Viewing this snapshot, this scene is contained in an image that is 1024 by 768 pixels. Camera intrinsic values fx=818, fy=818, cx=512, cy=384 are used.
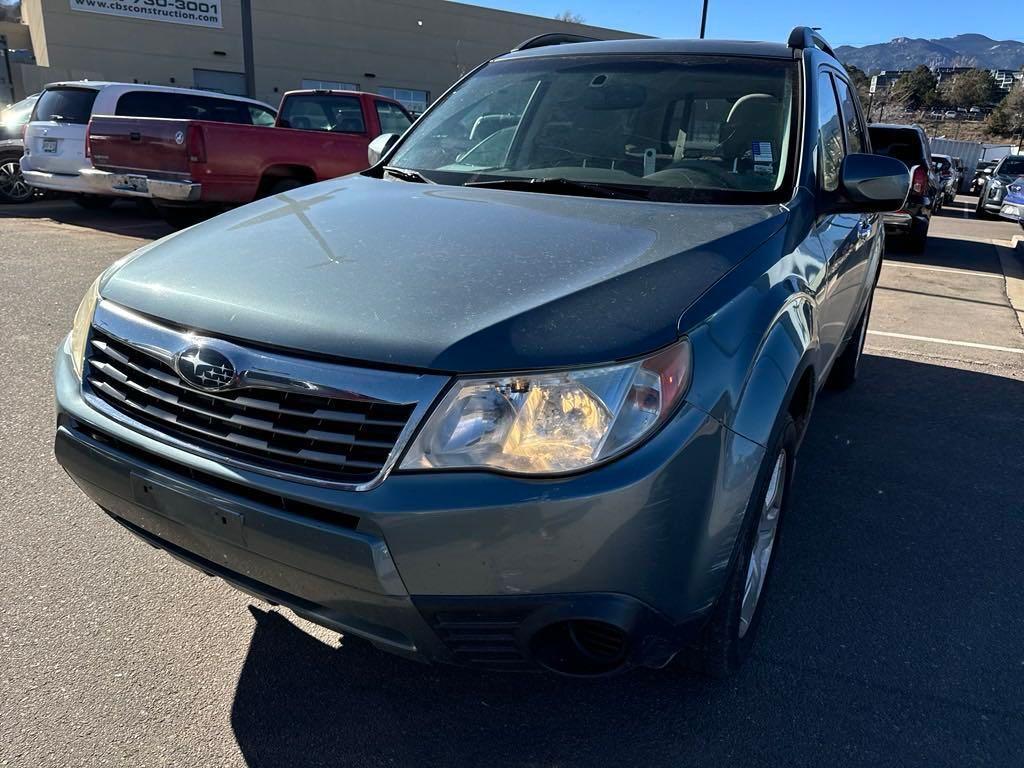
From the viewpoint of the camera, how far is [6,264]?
26.6 ft

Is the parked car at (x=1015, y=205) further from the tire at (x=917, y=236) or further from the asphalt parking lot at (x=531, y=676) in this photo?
the asphalt parking lot at (x=531, y=676)

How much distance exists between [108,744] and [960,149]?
50529 mm

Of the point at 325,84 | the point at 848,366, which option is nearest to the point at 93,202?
the point at 848,366

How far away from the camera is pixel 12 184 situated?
41.4 feet

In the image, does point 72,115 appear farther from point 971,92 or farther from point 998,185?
point 971,92

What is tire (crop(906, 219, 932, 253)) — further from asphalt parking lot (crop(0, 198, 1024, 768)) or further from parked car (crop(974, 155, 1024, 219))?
asphalt parking lot (crop(0, 198, 1024, 768))

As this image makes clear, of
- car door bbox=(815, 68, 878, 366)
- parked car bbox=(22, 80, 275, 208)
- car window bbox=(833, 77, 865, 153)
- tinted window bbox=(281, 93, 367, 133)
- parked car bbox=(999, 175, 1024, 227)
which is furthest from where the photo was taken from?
parked car bbox=(999, 175, 1024, 227)

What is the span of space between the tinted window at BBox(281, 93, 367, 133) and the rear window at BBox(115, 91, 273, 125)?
0.70m

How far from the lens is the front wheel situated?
1235 cm

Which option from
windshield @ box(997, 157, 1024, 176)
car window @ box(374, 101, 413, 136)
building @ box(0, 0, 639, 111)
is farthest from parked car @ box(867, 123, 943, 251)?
building @ box(0, 0, 639, 111)

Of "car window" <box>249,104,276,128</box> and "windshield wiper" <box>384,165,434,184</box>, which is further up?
"windshield wiper" <box>384,165,434,184</box>

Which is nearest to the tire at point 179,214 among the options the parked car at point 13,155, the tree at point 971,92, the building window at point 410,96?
the parked car at point 13,155

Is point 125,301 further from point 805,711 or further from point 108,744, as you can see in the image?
point 805,711

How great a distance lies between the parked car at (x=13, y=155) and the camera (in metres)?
12.2
